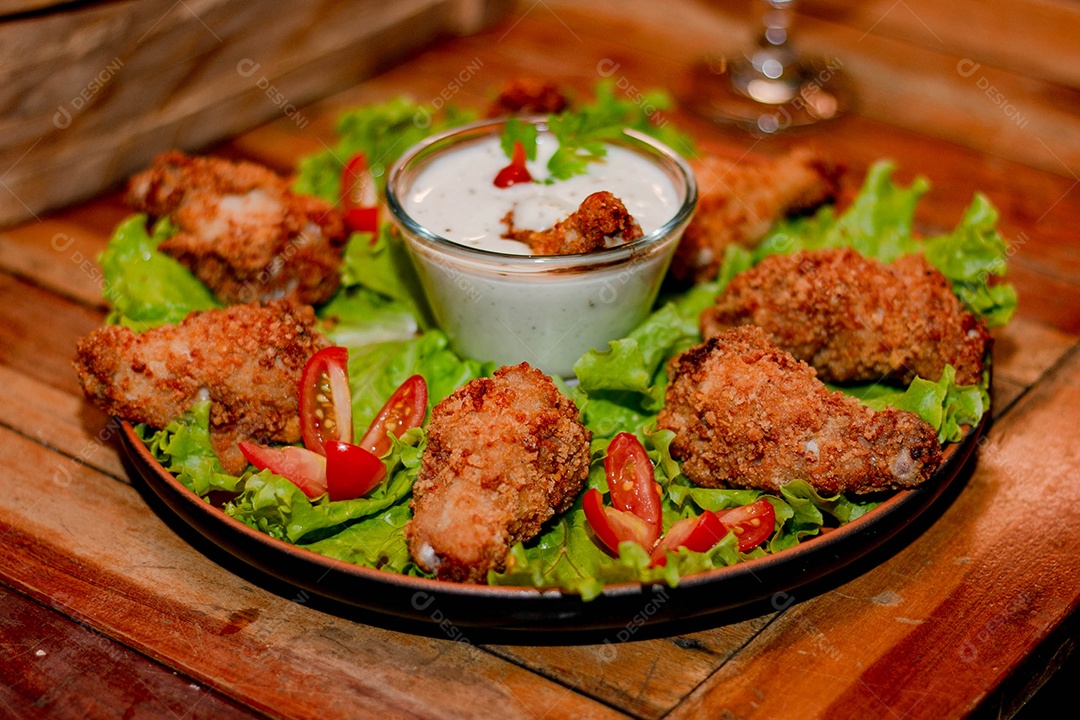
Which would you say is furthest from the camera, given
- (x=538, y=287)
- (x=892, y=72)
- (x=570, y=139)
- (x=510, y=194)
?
(x=892, y=72)

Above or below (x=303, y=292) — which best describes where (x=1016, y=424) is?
below

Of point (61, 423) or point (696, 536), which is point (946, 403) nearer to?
point (696, 536)

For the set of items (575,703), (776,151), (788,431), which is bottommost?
(776,151)

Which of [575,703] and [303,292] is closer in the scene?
[575,703]

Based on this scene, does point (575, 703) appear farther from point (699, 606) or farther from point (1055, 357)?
point (1055, 357)

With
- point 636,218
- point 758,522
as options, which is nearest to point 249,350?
point 636,218

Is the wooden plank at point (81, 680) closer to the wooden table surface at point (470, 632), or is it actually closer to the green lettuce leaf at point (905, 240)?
the wooden table surface at point (470, 632)

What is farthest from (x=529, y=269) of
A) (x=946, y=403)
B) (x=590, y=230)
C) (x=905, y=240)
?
(x=905, y=240)
